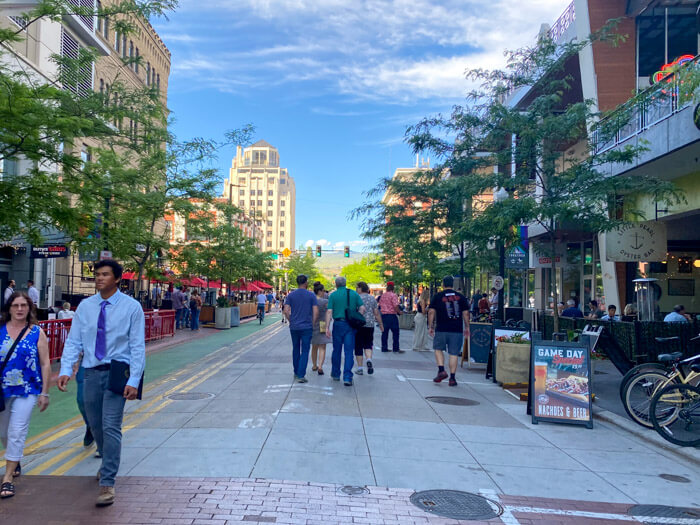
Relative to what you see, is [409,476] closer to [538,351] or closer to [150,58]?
[538,351]

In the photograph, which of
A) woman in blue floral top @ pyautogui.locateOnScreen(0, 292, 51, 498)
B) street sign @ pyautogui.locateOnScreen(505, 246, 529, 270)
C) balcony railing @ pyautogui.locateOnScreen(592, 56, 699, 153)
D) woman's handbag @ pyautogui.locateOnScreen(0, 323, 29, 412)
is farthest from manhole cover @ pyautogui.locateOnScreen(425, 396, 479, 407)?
street sign @ pyautogui.locateOnScreen(505, 246, 529, 270)

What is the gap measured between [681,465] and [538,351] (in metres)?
2.35

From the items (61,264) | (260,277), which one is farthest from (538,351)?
(260,277)

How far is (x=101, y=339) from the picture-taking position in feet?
15.6

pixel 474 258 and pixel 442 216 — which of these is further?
pixel 474 258

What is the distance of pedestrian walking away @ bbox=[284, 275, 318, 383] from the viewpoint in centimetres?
1048

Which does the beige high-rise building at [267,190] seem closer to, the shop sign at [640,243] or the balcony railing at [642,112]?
the shop sign at [640,243]

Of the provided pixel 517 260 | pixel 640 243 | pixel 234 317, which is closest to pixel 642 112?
pixel 640 243

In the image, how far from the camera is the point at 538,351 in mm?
8367

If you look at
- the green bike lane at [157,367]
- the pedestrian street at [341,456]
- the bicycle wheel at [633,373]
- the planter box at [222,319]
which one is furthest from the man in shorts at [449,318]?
the planter box at [222,319]

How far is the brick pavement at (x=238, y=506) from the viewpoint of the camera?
14.3 ft

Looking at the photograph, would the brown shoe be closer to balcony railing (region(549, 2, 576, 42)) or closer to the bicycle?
the bicycle

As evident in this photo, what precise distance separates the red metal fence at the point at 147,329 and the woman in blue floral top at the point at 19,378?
23.4 ft

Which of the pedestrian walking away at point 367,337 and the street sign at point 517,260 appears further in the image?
the street sign at point 517,260
